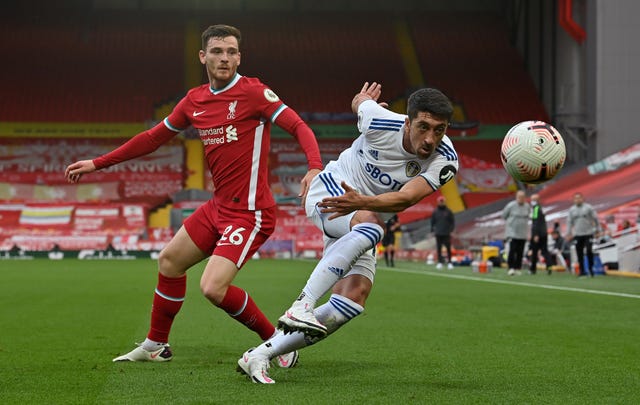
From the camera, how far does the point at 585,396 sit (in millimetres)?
5410

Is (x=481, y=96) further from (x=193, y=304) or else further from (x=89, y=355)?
(x=89, y=355)

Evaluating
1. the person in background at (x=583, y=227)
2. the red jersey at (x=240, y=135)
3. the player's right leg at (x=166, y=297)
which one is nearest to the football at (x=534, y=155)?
the red jersey at (x=240, y=135)

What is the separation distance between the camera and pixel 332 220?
6094 millimetres

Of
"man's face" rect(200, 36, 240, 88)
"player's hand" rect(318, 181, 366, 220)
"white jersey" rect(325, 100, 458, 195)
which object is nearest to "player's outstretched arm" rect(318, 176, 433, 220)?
"player's hand" rect(318, 181, 366, 220)

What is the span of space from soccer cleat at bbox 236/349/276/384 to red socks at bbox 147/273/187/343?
124cm

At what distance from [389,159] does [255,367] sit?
150 cm

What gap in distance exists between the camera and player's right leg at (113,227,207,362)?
22.5 feet

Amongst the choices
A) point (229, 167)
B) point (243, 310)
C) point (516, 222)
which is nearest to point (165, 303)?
point (243, 310)

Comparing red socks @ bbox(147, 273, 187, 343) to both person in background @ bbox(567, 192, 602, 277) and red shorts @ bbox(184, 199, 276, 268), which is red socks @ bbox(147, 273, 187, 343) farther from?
person in background @ bbox(567, 192, 602, 277)

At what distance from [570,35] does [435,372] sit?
30911mm

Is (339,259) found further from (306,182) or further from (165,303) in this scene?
(165,303)

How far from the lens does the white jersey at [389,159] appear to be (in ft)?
19.4

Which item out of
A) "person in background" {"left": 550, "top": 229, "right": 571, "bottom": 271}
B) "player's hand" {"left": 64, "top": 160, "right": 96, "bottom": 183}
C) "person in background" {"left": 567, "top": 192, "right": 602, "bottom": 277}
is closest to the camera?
"player's hand" {"left": 64, "top": 160, "right": 96, "bottom": 183}

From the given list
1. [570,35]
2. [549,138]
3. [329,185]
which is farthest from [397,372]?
[570,35]
